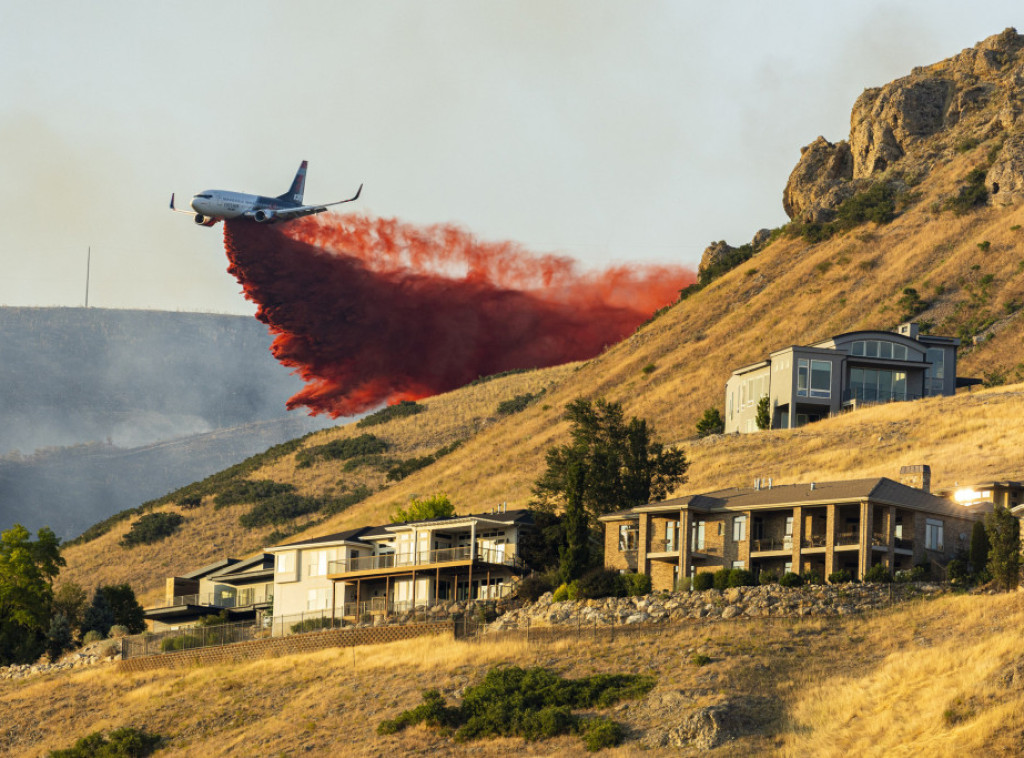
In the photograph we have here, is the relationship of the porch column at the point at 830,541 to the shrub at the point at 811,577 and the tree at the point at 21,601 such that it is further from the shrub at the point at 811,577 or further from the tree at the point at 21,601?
the tree at the point at 21,601

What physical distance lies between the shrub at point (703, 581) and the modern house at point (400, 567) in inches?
373

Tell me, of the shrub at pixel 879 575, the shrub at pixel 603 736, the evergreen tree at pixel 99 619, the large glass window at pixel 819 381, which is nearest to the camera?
the shrub at pixel 603 736

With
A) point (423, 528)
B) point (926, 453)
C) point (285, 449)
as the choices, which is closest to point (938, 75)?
point (285, 449)

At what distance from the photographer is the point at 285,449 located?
15550cm

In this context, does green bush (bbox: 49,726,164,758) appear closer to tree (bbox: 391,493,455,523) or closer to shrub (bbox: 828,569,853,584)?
shrub (bbox: 828,569,853,584)

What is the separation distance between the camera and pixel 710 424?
111875 millimetres

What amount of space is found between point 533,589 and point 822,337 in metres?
73.7

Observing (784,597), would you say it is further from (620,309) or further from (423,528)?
(620,309)

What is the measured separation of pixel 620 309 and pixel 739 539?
133 m

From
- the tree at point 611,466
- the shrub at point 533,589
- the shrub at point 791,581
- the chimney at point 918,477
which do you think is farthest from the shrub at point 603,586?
the chimney at point 918,477

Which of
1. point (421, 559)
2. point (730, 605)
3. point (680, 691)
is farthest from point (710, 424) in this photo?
point (680, 691)

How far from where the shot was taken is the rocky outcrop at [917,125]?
529 feet

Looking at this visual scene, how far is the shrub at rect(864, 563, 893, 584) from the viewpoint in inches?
2240

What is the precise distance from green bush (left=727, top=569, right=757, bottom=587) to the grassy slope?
12.4 feet
